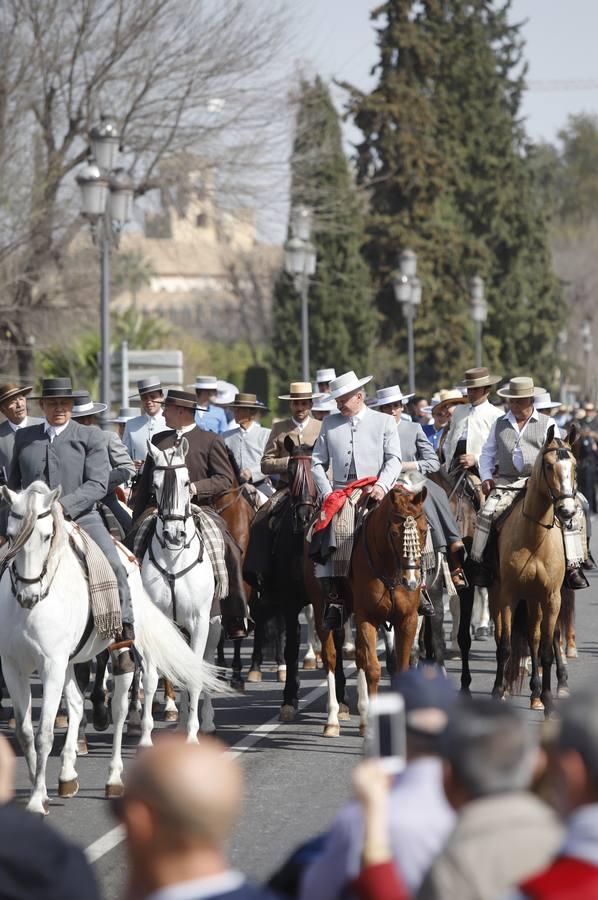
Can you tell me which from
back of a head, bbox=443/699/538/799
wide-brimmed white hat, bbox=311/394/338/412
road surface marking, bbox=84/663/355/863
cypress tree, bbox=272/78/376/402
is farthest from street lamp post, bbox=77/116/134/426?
cypress tree, bbox=272/78/376/402

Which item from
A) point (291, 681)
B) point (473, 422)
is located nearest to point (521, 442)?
point (473, 422)

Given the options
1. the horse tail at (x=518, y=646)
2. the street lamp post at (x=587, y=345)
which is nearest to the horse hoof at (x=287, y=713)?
the horse tail at (x=518, y=646)

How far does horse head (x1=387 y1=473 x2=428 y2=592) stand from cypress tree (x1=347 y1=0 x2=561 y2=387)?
45540 mm

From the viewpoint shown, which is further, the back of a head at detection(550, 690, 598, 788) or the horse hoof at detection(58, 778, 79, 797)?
the horse hoof at detection(58, 778, 79, 797)

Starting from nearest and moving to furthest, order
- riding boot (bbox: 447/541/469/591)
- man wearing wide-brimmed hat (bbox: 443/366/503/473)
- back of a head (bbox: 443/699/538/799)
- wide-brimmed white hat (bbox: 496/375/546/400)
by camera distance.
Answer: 1. back of a head (bbox: 443/699/538/799)
2. riding boot (bbox: 447/541/469/591)
3. wide-brimmed white hat (bbox: 496/375/546/400)
4. man wearing wide-brimmed hat (bbox: 443/366/503/473)

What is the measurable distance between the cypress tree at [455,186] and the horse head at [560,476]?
4427 centimetres

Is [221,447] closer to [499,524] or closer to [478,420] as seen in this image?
[499,524]

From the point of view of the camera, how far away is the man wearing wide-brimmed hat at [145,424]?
16.6 m

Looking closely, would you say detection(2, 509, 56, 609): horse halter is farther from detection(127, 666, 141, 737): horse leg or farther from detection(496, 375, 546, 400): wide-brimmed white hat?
detection(496, 375, 546, 400): wide-brimmed white hat

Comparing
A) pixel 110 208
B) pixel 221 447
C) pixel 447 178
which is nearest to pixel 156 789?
pixel 221 447

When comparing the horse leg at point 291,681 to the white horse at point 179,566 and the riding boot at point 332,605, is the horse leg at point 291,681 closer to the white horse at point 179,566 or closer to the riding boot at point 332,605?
the riding boot at point 332,605

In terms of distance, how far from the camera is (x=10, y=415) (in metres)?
14.6

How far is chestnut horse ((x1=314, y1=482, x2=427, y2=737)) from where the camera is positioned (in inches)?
469

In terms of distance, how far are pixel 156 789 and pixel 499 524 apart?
10283 millimetres
